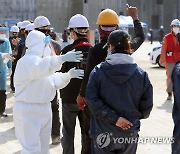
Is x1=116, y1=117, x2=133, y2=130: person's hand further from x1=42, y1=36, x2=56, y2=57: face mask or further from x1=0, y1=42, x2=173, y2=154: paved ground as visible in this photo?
x1=0, y1=42, x2=173, y2=154: paved ground

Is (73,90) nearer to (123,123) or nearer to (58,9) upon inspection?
(123,123)

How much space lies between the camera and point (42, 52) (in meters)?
4.89

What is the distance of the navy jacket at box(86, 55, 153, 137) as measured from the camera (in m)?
3.93

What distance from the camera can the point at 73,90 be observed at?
5602 millimetres

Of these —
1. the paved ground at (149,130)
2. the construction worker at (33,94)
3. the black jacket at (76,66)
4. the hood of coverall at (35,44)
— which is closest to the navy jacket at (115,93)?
the construction worker at (33,94)

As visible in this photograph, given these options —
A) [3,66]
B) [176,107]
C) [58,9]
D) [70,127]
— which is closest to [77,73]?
[70,127]

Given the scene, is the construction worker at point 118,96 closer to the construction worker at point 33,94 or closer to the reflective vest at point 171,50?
the construction worker at point 33,94

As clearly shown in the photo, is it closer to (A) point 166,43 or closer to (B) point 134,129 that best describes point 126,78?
(B) point 134,129

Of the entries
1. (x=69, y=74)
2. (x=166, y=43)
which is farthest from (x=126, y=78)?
(x=166, y=43)

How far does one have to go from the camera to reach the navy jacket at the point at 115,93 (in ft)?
12.9

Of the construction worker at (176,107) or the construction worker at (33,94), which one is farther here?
the construction worker at (33,94)

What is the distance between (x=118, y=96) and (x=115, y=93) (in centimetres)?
4

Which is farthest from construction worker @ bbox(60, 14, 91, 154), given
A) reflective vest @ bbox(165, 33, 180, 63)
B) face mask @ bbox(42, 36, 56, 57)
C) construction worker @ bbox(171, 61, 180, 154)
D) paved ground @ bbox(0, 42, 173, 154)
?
reflective vest @ bbox(165, 33, 180, 63)

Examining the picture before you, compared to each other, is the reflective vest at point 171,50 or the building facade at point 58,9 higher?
the building facade at point 58,9
